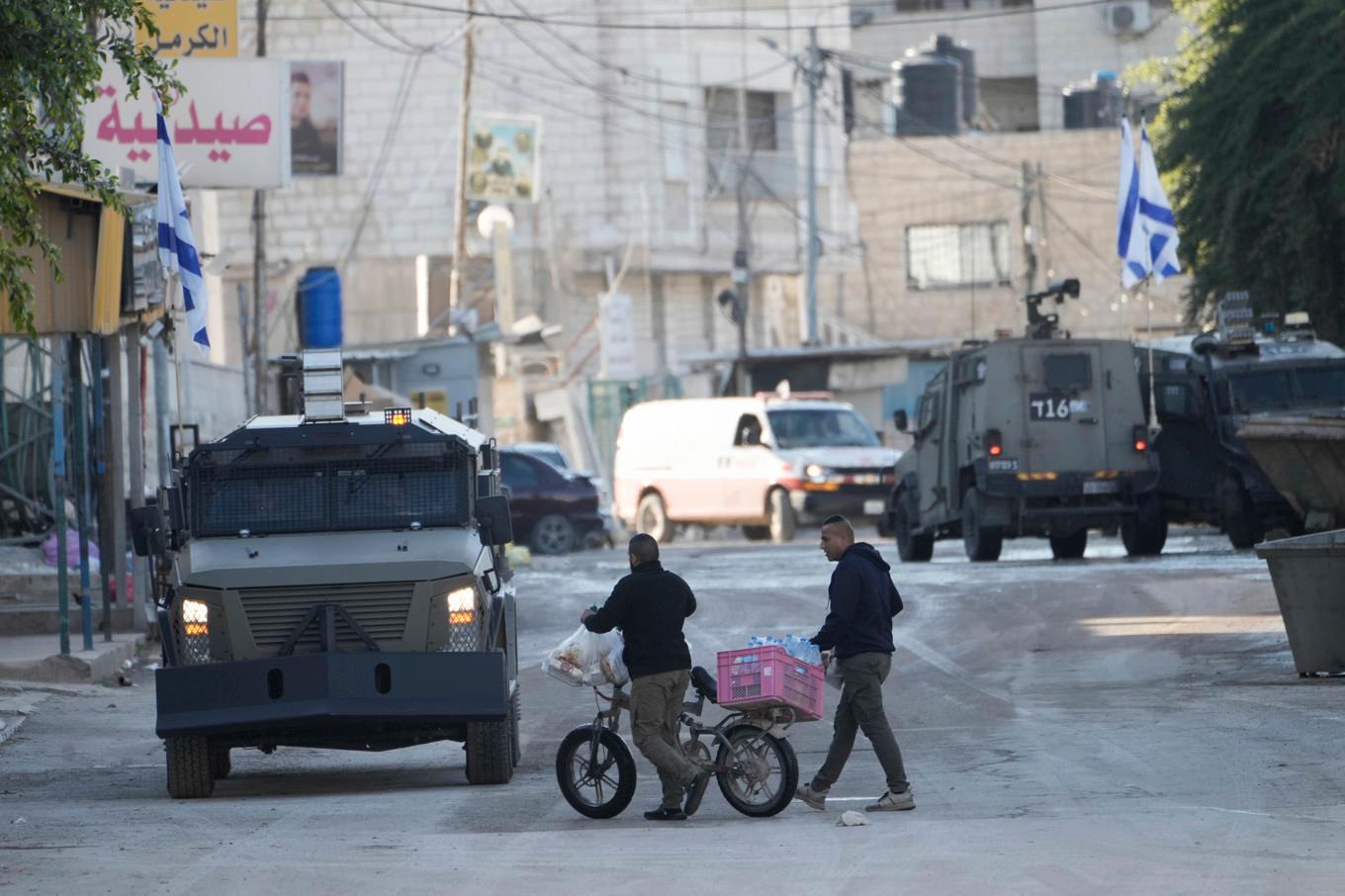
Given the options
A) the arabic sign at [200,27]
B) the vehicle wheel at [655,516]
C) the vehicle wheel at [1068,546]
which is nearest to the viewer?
the arabic sign at [200,27]

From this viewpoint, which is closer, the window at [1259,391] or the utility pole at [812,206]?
the window at [1259,391]

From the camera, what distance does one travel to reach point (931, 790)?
11906 mm

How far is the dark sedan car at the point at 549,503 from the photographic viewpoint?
34938 millimetres

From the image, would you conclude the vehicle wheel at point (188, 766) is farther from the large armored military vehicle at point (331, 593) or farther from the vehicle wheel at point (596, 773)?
the vehicle wheel at point (596, 773)

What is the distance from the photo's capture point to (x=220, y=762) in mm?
13438

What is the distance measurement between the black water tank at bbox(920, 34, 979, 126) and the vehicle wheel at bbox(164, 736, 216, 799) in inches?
2127

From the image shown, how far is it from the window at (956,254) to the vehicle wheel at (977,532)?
112 feet

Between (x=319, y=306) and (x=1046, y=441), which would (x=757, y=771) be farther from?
(x=319, y=306)

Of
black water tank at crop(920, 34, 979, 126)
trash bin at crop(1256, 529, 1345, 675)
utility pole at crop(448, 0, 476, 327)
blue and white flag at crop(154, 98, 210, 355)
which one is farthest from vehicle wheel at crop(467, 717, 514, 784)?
black water tank at crop(920, 34, 979, 126)

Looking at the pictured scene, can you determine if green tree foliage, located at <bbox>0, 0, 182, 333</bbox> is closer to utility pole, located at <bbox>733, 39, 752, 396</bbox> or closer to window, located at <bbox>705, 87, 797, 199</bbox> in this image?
utility pole, located at <bbox>733, 39, 752, 396</bbox>

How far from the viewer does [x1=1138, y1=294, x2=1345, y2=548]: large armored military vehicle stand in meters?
26.7

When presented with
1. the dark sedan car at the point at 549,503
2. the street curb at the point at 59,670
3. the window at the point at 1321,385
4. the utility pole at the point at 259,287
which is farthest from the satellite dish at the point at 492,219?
the street curb at the point at 59,670

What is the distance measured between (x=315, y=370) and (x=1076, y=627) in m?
9.21

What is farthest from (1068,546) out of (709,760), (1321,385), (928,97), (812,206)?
(928,97)
